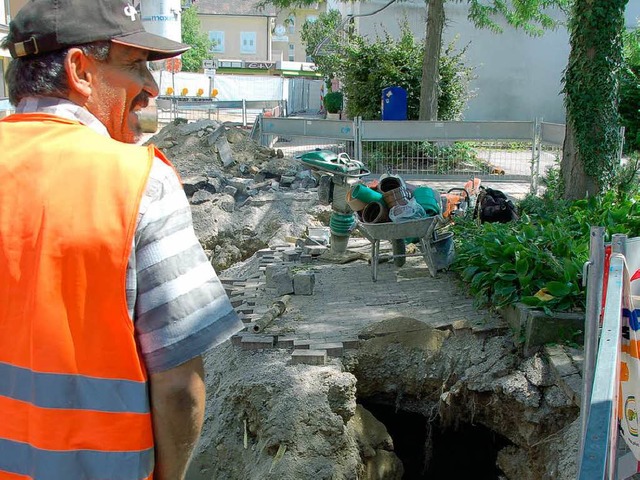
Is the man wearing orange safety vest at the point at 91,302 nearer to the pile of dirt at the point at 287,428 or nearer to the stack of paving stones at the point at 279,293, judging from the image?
the pile of dirt at the point at 287,428

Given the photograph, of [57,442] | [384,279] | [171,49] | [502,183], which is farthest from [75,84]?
[502,183]

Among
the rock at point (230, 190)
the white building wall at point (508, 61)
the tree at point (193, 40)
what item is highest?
the tree at point (193, 40)

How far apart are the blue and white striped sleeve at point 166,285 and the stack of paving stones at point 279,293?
3.70m

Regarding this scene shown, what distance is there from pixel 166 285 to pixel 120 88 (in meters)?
0.58

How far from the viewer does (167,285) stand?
1.66 meters

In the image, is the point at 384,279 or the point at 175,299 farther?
the point at 384,279

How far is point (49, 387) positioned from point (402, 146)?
13.4m

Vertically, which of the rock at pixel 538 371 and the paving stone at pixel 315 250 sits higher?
the paving stone at pixel 315 250

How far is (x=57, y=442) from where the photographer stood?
1.61 m

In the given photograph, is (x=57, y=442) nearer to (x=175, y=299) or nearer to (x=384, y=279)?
(x=175, y=299)

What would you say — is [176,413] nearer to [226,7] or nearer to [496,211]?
[496,211]

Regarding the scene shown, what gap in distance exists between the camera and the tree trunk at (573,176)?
868 centimetres

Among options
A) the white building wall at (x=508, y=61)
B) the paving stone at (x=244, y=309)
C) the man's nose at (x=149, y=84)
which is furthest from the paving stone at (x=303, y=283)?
the white building wall at (x=508, y=61)

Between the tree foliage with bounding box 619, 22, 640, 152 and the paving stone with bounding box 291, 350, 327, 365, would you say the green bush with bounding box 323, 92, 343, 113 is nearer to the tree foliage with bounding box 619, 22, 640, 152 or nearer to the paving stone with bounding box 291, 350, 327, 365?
the tree foliage with bounding box 619, 22, 640, 152
